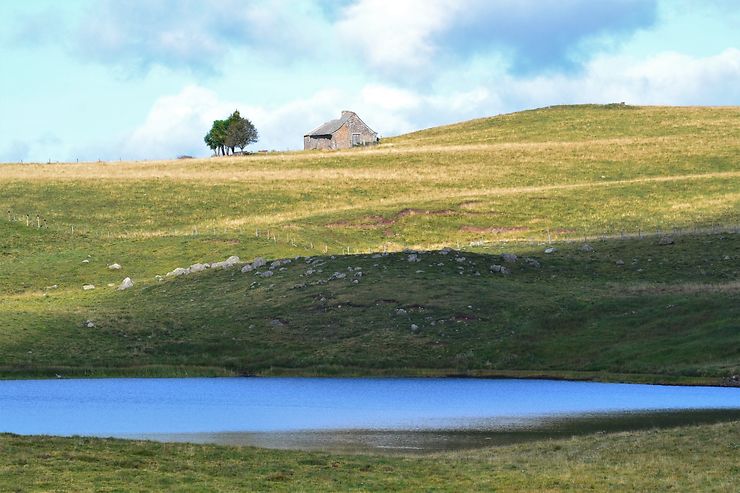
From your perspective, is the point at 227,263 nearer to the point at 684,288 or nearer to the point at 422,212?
the point at 422,212

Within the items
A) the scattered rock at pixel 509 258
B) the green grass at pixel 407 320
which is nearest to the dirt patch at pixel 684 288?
the green grass at pixel 407 320

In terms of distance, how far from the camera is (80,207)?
113375mm

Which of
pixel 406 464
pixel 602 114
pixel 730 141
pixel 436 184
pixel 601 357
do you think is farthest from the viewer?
pixel 602 114

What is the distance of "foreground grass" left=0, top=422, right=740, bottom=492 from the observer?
89.4 ft

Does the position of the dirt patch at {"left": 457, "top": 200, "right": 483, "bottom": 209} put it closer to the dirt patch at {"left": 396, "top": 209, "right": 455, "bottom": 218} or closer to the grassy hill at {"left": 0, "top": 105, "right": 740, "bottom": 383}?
the grassy hill at {"left": 0, "top": 105, "right": 740, "bottom": 383}

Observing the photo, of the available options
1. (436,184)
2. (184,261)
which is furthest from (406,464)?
(436,184)

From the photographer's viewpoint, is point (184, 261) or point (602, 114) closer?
point (184, 261)

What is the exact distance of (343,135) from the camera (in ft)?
618

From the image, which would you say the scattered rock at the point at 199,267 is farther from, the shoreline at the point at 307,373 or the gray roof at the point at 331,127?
the gray roof at the point at 331,127

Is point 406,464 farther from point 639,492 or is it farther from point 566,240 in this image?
point 566,240

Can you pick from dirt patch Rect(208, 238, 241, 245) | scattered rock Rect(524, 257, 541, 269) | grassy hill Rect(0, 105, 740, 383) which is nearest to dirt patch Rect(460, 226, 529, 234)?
grassy hill Rect(0, 105, 740, 383)

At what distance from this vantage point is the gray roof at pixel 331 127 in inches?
7417

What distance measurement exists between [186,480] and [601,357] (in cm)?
3649

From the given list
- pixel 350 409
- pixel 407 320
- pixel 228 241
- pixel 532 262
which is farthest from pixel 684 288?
pixel 228 241
